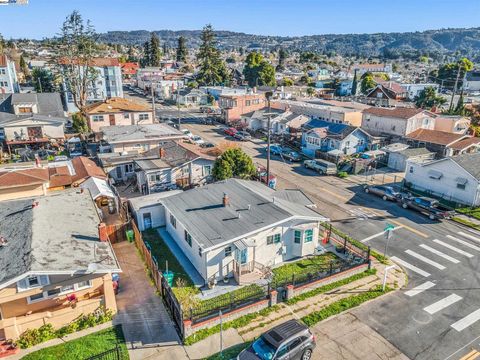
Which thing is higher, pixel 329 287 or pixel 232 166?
pixel 232 166

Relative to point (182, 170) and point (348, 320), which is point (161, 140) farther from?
point (348, 320)

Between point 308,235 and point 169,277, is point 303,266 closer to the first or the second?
point 308,235

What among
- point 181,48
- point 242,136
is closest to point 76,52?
point 242,136

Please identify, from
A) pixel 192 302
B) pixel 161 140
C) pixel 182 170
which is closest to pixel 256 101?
Result: pixel 161 140

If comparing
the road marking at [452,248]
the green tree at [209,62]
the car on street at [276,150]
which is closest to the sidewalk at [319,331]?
the road marking at [452,248]

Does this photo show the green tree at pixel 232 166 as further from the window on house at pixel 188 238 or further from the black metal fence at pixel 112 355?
the black metal fence at pixel 112 355

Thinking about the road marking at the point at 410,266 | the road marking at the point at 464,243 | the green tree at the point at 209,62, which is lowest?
the road marking at the point at 410,266

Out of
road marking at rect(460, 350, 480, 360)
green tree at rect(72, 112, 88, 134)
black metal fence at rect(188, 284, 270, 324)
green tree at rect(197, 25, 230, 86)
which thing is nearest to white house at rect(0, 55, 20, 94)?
green tree at rect(72, 112, 88, 134)
